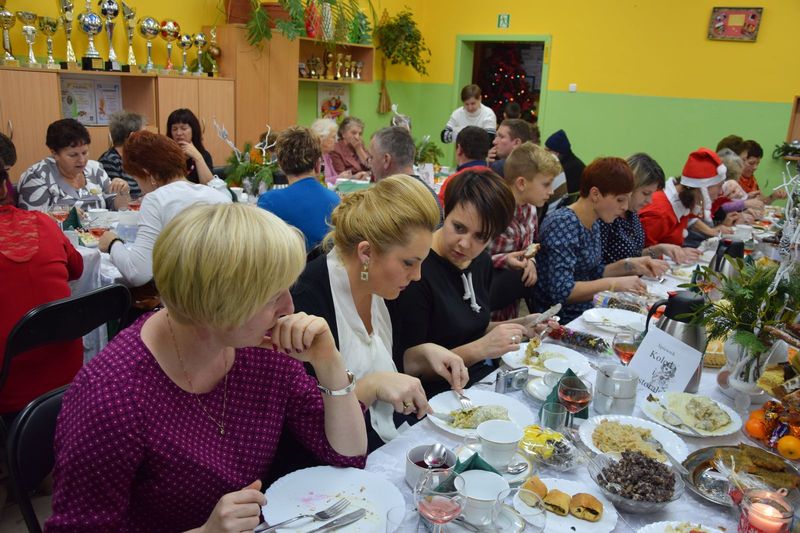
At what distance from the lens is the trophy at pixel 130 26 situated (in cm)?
511

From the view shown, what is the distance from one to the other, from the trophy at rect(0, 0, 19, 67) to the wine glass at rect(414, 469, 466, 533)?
4.68 m

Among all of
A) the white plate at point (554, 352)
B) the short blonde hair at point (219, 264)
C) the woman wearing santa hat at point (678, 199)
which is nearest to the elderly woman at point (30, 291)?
the short blonde hair at point (219, 264)

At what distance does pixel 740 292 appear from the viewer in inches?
65.5

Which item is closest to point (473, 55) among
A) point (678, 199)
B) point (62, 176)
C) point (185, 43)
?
point (185, 43)

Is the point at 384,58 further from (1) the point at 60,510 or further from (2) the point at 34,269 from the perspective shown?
(1) the point at 60,510

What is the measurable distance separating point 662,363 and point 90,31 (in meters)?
5.08

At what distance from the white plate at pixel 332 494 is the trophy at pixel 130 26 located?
16.0 feet

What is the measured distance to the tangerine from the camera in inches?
58.3

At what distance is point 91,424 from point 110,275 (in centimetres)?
205

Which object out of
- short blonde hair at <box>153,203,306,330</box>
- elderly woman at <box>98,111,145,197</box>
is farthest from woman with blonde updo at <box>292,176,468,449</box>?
elderly woman at <box>98,111,145,197</box>

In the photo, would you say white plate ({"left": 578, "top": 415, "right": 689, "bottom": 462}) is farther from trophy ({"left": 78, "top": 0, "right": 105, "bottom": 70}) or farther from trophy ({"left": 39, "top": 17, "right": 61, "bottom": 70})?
trophy ({"left": 78, "top": 0, "right": 105, "bottom": 70})

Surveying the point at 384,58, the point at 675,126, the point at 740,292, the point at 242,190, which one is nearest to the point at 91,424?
the point at 740,292

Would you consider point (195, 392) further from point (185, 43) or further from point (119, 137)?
point (185, 43)

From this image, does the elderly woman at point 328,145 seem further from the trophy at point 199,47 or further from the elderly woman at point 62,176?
the elderly woman at point 62,176
